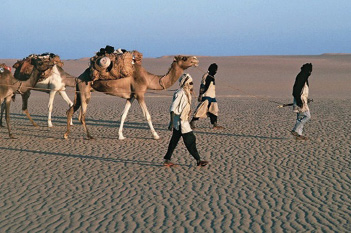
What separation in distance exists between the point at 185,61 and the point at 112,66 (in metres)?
1.72

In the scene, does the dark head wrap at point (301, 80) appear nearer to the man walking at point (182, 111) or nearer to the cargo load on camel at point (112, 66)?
the man walking at point (182, 111)

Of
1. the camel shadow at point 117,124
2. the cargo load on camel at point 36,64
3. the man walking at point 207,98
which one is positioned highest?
the cargo load on camel at point 36,64

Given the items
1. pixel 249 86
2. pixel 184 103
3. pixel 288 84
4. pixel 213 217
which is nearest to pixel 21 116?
pixel 184 103

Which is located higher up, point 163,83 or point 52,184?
point 163,83

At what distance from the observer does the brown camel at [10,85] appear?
1253 cm

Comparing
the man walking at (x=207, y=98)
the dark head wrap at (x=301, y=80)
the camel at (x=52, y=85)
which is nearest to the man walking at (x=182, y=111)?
the dark head wrap at (x=301, y=80)

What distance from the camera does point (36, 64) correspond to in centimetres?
1276

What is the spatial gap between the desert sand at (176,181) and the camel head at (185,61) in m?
1.89

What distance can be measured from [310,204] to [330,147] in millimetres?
4623

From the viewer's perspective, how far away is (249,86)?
125ft

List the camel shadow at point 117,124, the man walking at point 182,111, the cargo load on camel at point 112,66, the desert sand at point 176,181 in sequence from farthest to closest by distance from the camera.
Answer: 1. the camel shadow at point 117,124
2. the cargo load on camel at point 112,66
3. the man walking at point 182,111
4. the desert sand at point 176,181

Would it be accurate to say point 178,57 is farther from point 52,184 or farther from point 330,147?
point 52,184

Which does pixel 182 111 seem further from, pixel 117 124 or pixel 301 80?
pixel 117 124

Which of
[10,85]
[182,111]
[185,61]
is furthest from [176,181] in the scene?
[10,85]
